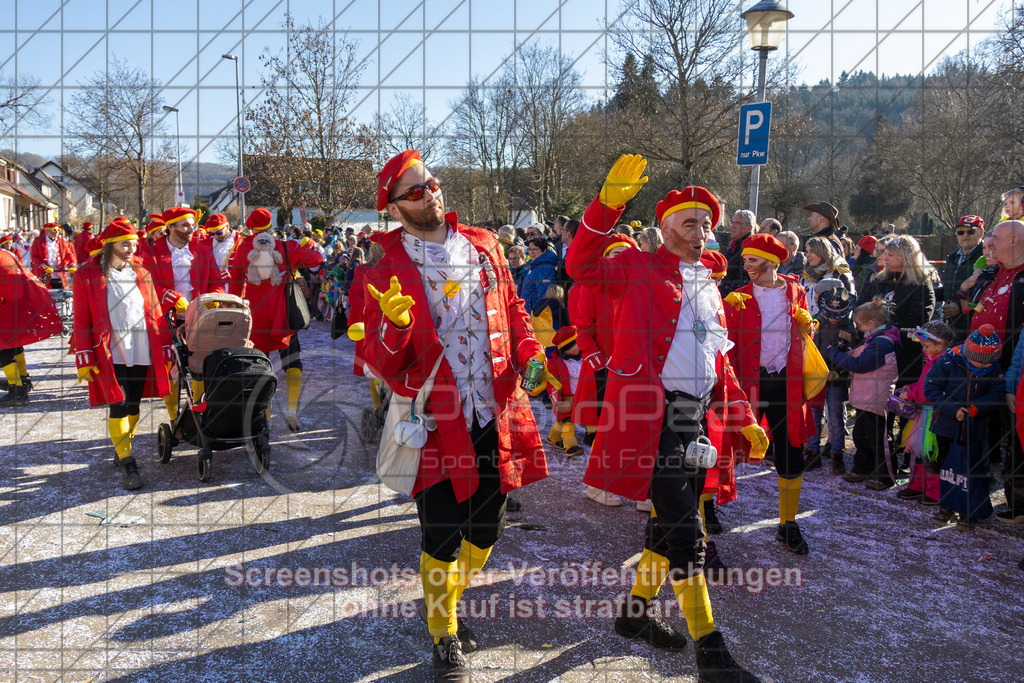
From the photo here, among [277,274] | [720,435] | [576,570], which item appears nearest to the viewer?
[720,435]

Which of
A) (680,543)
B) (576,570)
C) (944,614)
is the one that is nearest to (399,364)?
(680,543)

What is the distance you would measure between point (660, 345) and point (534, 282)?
125 inches

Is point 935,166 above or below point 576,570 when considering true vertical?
above

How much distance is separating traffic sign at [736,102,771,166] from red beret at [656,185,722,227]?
3.73 meters

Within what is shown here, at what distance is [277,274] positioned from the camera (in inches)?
267

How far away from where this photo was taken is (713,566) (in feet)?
13.1

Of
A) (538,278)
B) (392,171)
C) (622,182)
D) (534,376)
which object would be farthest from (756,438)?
(538,278)

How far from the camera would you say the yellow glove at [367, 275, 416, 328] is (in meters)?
2.61

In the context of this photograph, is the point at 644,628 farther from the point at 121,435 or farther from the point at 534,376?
the point at 121,435

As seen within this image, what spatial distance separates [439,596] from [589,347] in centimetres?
231

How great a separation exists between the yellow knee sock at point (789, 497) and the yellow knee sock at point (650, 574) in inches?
50.9

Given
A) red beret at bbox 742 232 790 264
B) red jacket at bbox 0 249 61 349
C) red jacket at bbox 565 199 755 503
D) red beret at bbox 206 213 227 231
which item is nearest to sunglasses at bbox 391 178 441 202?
red jacket at bbox 565 199 755 503

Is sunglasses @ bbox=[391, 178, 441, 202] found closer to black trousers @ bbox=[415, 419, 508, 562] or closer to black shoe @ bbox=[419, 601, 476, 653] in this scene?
black trousers @ bbox=[415, 419, 508, 562]

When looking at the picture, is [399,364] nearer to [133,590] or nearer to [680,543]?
[680,543]
